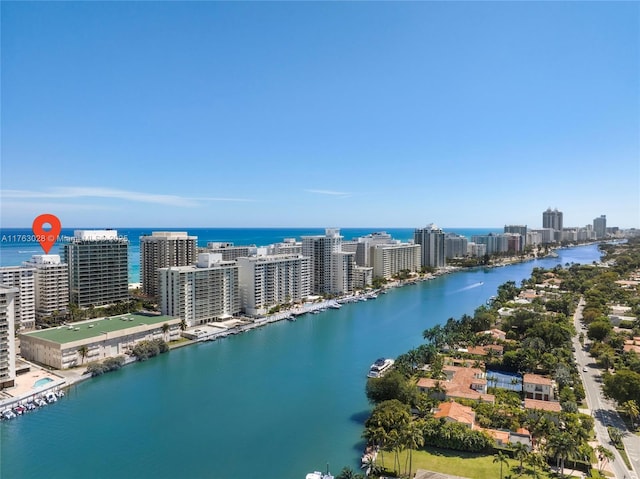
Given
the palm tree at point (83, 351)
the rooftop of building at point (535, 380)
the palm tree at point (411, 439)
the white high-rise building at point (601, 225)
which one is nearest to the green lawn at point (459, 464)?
the palm tree at point (411, 439)

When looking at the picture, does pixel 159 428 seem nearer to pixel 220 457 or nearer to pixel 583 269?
pixel 220 457

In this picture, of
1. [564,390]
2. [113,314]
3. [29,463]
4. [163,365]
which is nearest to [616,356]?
[564,390]

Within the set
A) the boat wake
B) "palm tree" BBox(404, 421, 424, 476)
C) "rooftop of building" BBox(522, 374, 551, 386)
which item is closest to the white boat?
"palm tree" BBox(404, 421, 424, 476)

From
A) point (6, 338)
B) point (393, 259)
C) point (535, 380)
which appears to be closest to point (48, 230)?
point (6, 338)

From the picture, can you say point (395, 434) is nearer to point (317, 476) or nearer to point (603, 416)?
point (317, 476)

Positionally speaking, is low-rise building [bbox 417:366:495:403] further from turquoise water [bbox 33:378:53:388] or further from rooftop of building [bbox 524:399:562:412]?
turquoise water [bbox 33:378:53:388]

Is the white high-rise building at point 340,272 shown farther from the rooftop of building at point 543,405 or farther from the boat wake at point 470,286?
the rooftop of building at point 543,405
